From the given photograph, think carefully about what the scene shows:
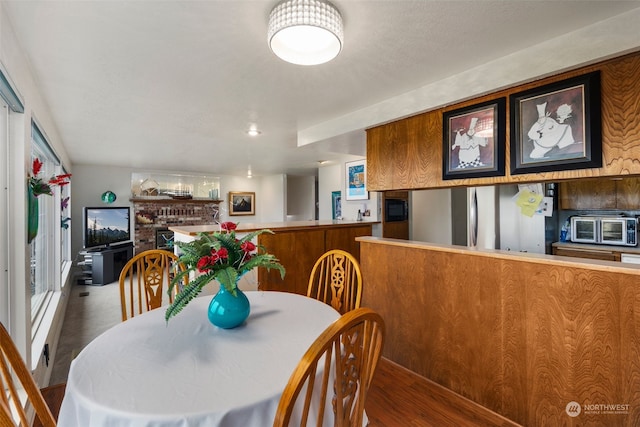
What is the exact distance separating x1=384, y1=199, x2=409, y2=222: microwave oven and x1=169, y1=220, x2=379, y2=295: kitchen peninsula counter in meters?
1.41

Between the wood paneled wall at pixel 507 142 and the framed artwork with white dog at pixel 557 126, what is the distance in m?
0.03

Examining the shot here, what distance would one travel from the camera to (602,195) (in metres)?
3.35

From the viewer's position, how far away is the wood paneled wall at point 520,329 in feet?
4.87

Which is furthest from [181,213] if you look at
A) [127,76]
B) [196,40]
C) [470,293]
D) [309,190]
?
[470,293]

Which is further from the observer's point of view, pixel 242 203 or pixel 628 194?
pixel 242 203

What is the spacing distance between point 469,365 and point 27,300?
9.10 feet

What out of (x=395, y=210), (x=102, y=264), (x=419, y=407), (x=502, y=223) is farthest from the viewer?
(x=102, y=264)

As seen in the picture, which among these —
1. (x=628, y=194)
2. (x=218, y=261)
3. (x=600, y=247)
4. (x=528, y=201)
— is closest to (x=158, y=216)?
(x=218, y=261)

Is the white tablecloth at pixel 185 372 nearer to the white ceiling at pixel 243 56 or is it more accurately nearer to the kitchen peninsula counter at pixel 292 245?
the white ceiling at pixel 243 56

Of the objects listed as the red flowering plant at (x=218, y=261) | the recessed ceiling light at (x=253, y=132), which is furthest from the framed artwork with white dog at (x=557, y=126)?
the recessed ceiling light at (x=253, y=132)

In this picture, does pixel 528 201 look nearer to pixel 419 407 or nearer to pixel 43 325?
pixel 419 407

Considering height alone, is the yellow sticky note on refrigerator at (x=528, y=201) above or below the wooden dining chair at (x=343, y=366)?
above

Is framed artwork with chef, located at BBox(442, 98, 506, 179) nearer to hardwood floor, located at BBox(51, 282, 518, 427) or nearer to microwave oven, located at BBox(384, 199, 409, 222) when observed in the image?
hardwood floor, located at BBox(51, 282, 518, 427)

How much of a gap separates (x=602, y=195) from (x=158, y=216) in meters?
7.81
